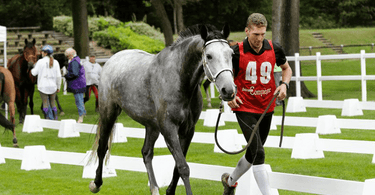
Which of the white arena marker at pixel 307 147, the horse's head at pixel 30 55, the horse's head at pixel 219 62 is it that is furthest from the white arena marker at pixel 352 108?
the horse's head at pixel 219 62

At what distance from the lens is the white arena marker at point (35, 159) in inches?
367

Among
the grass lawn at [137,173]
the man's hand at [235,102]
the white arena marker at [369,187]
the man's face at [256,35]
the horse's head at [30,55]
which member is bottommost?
the grass lawn at [137,173]

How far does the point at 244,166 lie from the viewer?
5988 millimetres

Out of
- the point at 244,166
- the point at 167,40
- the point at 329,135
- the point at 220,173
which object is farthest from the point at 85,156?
the point at 167,40

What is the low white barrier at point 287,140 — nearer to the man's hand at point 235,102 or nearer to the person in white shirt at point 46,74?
the person in white shirt at point 46,74

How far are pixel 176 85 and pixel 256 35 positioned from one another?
3.28 ft

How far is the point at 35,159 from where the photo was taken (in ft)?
30.8

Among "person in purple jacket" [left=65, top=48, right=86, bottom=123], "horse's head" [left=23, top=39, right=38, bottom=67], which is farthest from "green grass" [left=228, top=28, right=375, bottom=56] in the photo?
"person in purple jacket" [left=65, top=48, right=86, bottom=123]

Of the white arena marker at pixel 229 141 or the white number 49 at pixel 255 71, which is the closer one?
the white number 49 at pixel 255 71

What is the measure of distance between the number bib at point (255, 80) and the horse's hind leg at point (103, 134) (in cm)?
211

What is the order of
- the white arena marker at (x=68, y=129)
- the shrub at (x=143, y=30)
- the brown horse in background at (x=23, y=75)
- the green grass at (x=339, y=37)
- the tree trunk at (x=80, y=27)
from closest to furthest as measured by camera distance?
the white arena marker at (x=68, y=129) < the brown horse in background at (x=23, y=75) < the tree trunk at (x=80, y=27) < the shrub at (x=143, y=30) < the green grass at (x=339, y=37)

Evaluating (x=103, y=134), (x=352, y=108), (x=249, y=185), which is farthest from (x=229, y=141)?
(x=352, y=108)

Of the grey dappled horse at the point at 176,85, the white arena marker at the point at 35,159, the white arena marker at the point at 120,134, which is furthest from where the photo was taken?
the white arena marker at the point at 120,134

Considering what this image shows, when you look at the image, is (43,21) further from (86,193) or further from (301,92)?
(86,193)
